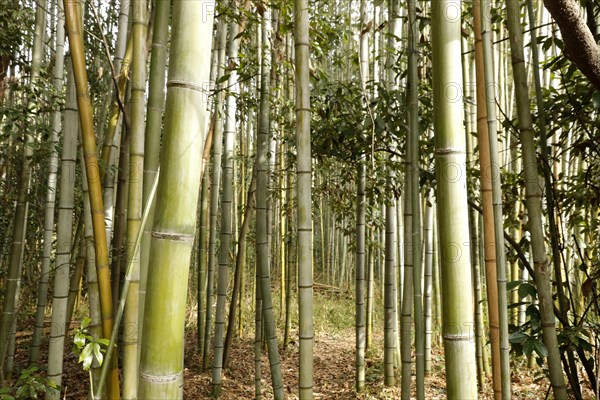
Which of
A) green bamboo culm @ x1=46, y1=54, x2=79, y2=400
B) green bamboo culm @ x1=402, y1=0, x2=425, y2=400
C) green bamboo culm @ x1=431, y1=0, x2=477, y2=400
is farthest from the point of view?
green bamboo culm @ x1=46, y1=54, x2=79, y2=400

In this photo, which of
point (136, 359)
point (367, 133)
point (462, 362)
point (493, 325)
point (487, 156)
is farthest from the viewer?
point (367, 133)

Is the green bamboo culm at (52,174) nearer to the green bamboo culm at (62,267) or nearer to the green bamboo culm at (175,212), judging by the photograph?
the green bamboo culm at (62,267)

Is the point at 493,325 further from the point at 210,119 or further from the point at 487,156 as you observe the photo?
the point at 210,119

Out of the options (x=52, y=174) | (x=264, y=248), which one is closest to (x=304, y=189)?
(x=264, y=248)

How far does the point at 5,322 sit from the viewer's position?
3.00 metres

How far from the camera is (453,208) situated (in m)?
0.97

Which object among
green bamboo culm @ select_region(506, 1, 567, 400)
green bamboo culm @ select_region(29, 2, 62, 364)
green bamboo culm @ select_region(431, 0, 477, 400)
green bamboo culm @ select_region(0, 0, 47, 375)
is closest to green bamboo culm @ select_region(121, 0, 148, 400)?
green bamboo culm @ select_region(431, 0, 477, 400)

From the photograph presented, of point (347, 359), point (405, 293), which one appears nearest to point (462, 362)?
point (405, 293)

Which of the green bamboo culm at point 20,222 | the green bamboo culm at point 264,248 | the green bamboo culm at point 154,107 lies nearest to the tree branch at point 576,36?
the green bamboo culm at point 154,107

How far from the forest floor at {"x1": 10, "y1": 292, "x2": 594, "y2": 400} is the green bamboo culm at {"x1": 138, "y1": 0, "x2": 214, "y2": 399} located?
2.88 metres

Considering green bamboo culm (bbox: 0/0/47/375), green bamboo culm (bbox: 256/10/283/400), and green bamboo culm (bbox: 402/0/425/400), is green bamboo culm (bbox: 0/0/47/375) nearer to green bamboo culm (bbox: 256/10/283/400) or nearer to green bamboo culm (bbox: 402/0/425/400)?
green bamboo culm (bbox: 256/10/283/400)

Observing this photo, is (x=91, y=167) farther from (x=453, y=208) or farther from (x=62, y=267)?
(x=62, y=267)

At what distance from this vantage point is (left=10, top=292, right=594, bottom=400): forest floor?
150 inches

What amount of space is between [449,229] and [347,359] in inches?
179
